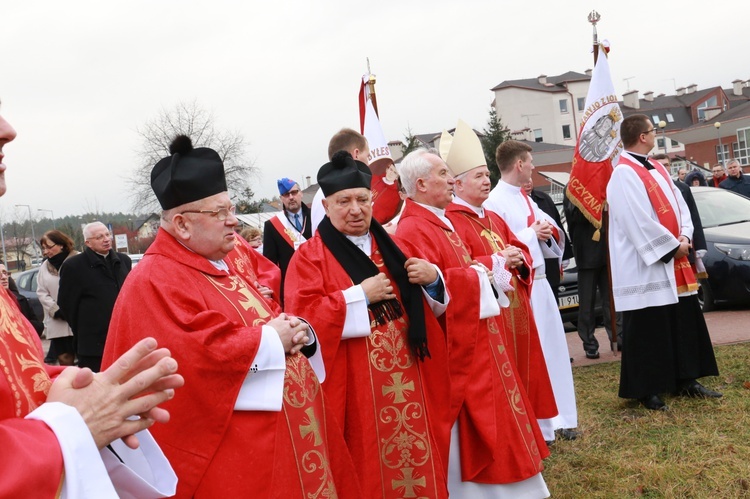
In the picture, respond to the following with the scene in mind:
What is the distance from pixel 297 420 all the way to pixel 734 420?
4.10m

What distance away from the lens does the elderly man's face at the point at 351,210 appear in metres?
4.07

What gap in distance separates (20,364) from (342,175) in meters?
2.35

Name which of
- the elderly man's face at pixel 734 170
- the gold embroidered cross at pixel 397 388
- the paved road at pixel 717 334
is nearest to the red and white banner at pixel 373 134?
the gold embroidered cross at pixel 397 388

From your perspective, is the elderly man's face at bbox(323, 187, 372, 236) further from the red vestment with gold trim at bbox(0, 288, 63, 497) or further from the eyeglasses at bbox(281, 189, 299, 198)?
the eyeglasses at bbox(281, 189, 299, 198)

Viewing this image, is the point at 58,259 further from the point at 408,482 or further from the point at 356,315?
the point at 408,482

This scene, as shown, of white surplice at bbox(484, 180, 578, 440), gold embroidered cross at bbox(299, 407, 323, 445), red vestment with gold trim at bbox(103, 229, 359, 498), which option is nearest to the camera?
red vestment with gold trim at bbox(103, 229, 359, 498)

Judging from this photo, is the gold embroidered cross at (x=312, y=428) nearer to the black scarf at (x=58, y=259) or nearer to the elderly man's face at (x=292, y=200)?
the elderly man's face at (x=292, y=200)

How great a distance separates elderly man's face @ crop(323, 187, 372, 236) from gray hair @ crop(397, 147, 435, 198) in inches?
33.8

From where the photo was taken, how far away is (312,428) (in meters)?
3.24

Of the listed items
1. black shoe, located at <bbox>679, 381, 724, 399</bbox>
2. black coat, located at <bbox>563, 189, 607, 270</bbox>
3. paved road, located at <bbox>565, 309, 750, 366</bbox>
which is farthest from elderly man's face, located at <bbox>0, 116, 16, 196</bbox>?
paved road, located at <bbox>565, 309, 750, 366</bbox>

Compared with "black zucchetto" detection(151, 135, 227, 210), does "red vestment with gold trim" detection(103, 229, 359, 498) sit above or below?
below

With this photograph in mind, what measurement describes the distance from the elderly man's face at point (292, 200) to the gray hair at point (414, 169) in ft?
7.77

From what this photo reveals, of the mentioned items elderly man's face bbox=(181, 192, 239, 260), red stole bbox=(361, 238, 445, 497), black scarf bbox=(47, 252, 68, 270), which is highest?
elderly man's face bbox=(181, 192, 239, 260)

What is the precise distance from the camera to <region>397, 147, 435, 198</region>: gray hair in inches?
193
